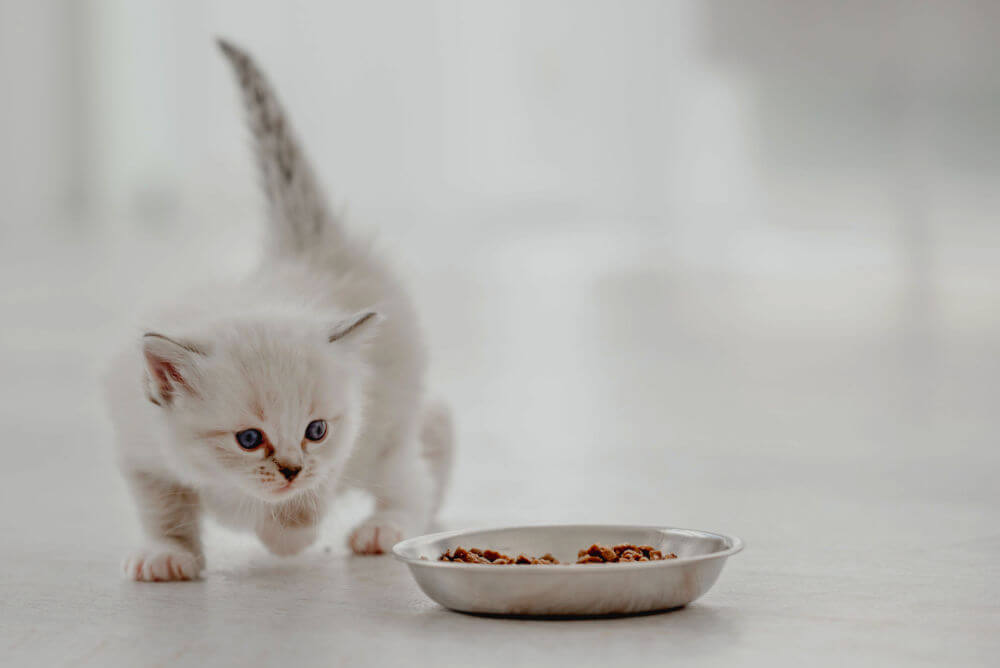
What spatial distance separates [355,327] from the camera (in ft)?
7.22

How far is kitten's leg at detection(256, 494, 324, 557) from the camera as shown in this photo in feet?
7.63

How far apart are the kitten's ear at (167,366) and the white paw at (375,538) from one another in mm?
590

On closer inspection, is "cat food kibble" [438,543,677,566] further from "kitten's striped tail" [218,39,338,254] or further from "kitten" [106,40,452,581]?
"kitten's striped tail" [218,39,338,254]

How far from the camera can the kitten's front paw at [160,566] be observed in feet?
7.59

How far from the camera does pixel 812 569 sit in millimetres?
2268

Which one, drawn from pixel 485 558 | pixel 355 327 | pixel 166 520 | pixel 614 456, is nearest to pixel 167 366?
pixel 355 327

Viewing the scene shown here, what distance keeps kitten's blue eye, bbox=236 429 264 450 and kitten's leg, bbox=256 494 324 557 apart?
0.23 metres

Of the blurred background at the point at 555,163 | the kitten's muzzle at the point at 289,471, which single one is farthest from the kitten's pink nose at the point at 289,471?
the blurred background at the point at 555,163

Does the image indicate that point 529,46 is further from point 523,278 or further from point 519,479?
point 519,479

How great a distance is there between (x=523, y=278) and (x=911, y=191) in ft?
7.39

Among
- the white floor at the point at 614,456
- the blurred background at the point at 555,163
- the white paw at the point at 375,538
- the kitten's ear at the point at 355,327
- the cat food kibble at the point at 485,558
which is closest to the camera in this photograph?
the white floor at the point at 614,456

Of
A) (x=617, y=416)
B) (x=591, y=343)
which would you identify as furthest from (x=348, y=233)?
(x=591, y=343)

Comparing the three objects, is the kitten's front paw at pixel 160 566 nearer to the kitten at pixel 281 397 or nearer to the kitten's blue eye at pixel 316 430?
the kitten at pixel 281 397

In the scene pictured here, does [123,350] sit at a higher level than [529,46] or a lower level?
lower
